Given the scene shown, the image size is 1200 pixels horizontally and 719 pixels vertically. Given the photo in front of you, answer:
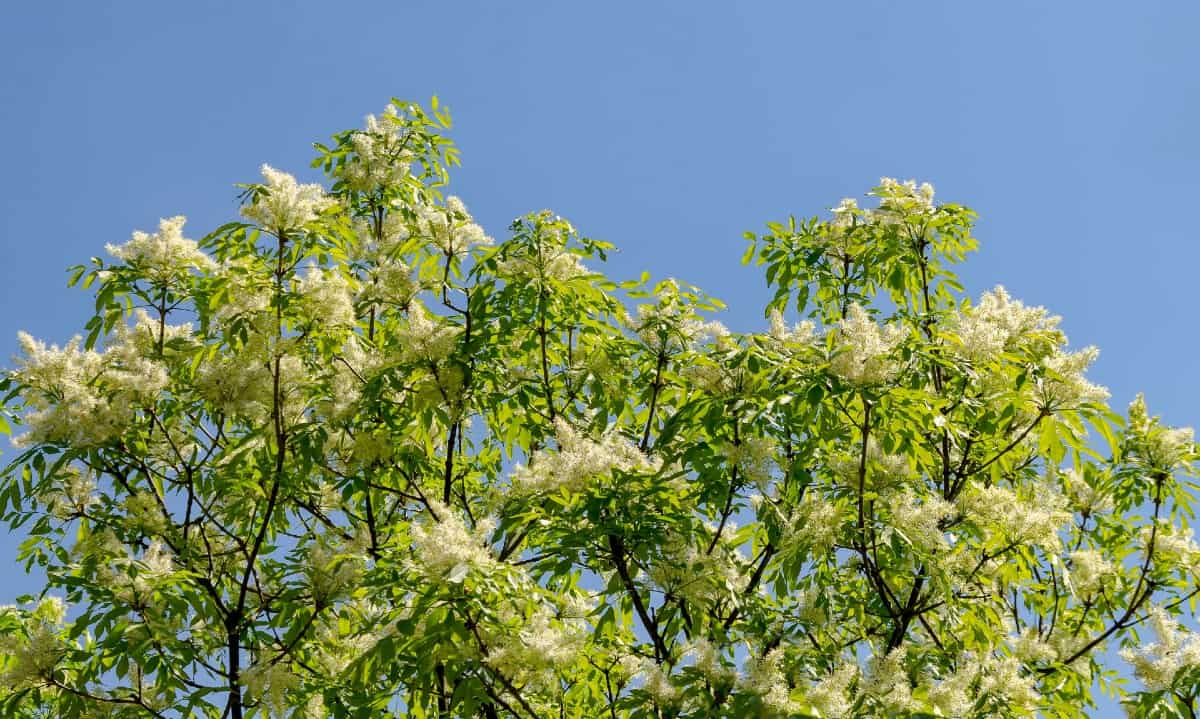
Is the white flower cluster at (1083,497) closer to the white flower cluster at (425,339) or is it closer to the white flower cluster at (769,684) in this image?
the white flower cluster at (769,684)

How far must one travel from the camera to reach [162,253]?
20.7 ft

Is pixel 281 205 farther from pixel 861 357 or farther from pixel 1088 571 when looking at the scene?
pixel 1088 571

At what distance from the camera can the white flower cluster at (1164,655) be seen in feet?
18.0

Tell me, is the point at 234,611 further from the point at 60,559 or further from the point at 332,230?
the point at 332,230

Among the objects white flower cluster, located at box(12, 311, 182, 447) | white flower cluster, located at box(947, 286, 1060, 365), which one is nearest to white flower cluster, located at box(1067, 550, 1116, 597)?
white flower cluster, located at box(947, 286, 1060, 365)

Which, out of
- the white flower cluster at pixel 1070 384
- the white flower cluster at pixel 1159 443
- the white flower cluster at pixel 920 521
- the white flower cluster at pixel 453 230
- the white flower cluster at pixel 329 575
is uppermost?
the white flower cluster at pixel 453 230

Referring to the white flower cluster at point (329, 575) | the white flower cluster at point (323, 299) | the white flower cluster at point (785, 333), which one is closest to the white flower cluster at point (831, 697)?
the white flower cluster at point (785, 333)

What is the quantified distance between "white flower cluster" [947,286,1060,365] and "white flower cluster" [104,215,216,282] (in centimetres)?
397

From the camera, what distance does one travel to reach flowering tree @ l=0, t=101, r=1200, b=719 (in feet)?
15.9

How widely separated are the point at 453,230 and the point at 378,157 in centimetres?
137

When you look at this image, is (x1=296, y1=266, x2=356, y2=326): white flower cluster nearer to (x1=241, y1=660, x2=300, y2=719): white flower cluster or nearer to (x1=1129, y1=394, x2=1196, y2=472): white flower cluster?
(x1=241, y1=660, x2=300, y2=719): white flower cluster

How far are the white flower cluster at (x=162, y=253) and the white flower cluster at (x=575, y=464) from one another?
2.33m

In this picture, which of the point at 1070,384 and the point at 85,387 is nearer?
the point at 1070,384

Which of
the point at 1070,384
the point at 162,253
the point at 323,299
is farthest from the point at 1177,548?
the point at 162,253
